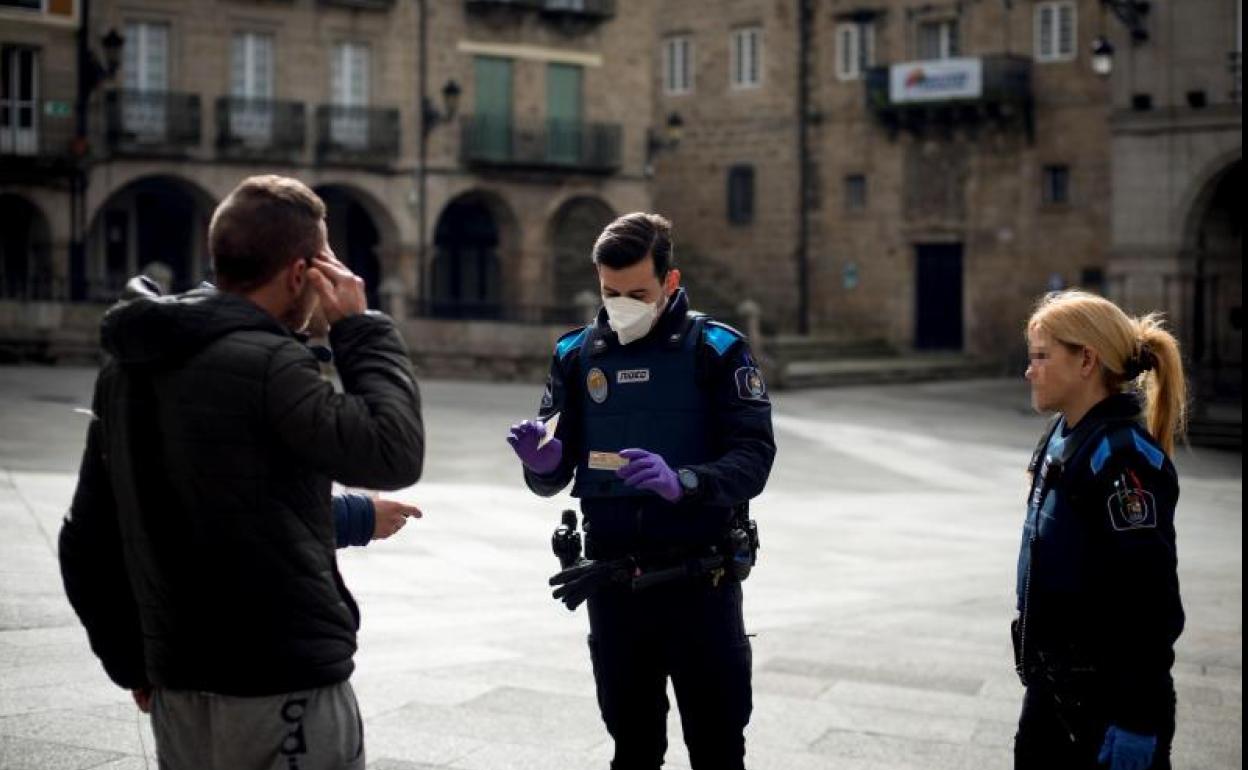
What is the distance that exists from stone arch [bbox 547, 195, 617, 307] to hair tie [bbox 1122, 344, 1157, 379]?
35124 mm

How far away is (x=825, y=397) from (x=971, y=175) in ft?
34.8

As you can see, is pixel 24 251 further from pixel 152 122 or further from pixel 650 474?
pixel 650 474

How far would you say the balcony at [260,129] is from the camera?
3500 cm

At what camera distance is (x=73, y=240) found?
33562 mm

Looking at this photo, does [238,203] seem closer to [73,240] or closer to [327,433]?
[327,433]

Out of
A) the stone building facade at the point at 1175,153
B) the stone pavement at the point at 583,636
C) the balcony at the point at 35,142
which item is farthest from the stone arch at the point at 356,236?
the stone pavement at the point at 583,636

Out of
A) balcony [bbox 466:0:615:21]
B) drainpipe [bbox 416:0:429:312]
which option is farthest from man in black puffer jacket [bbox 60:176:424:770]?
balcony [bbox 466:0:615:21]

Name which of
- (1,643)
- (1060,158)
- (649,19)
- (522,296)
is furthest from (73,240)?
(1,643)

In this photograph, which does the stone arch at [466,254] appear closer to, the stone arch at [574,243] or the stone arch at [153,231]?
the stone arch at [574,243]

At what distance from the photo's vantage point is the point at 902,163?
137 ft

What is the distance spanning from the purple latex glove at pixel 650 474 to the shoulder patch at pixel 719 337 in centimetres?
44

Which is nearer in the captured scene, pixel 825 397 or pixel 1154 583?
pixel 1154 583

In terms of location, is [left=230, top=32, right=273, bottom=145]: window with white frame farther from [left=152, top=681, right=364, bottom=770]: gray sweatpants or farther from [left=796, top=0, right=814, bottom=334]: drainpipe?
[left=152, top=681, right=364, bottom=770]: gray sweatpants

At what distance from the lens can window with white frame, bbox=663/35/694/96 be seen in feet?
148
